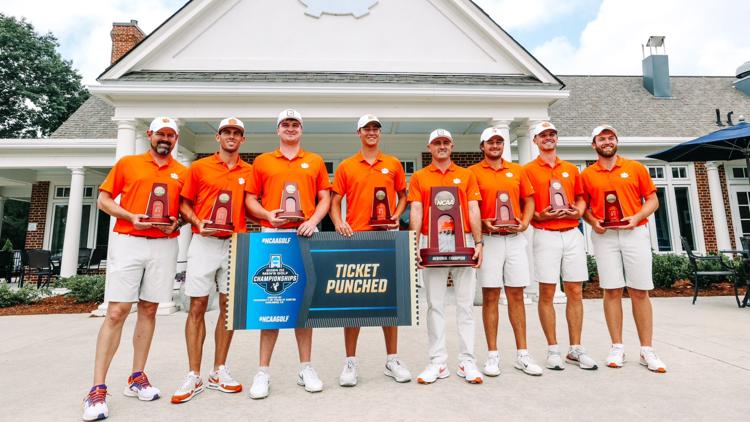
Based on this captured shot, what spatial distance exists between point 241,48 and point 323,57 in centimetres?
167

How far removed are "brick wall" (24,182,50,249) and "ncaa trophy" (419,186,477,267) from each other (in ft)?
43.7

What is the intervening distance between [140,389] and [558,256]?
3583 millimetres

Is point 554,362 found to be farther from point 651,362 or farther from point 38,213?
point 38,213

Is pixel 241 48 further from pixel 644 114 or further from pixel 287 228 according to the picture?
pixel 644 114

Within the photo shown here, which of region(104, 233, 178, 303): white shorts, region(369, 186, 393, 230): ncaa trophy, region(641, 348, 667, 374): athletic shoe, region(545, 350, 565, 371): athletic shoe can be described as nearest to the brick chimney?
region(104, 233, 178, 303): white shorts

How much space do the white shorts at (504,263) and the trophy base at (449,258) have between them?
0.39 meters

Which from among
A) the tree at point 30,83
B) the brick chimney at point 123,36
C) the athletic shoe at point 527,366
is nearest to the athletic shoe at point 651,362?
the athletic shoe at point 527,366

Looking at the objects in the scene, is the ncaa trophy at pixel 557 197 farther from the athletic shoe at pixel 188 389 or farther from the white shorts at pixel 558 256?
the athletic shoe at pixel 188 389

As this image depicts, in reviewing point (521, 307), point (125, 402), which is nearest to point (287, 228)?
point (125, 402)

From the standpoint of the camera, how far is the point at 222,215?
9.37ft

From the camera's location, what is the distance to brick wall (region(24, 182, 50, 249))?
11250 millimetres

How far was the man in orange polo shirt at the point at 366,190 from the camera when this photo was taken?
3072 mm

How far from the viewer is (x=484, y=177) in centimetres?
337

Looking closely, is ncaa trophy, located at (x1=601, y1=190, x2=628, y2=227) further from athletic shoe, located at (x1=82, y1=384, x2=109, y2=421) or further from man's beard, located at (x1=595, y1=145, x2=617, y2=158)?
athletic shoe, located at (x1=82, y1=384, x2=109, y2=421)
